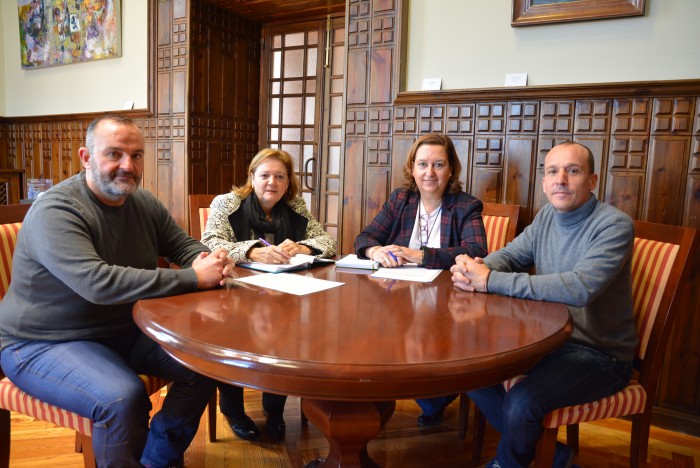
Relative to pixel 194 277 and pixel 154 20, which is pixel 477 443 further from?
pixel 154 20

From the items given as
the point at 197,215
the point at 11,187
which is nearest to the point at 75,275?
the point at 197,215

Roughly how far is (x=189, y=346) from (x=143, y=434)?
21.0 inches

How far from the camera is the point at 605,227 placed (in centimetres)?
155

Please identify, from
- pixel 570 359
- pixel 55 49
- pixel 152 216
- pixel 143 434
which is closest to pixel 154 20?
pixel 55 49

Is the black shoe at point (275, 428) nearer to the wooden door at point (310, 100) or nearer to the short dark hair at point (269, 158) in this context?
the short dark hair at point (269, 158)

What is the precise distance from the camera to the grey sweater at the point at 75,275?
1.42 meters

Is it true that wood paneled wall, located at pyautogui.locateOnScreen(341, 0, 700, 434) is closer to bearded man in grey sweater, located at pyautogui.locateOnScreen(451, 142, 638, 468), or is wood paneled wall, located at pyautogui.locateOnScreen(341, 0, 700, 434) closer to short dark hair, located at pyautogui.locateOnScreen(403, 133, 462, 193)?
short dark hair, located at pyautogui.locateOnScreen(403, 133, 462, 193)

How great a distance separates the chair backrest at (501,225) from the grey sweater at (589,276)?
81cm

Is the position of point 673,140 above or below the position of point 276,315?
above

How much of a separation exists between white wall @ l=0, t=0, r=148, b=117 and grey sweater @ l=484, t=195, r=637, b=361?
3.90m

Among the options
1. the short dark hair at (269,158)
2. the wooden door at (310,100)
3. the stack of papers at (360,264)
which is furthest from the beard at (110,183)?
the wooden door at (310,100)

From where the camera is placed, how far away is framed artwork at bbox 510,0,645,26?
248cm

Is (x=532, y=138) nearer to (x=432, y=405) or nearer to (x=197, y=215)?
(x=432, y=405)

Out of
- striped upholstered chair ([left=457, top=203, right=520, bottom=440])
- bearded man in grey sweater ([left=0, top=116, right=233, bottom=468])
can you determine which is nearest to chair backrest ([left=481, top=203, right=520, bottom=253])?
striped upholstered chair ([left=457, top=203, right=520, bottom=440])
